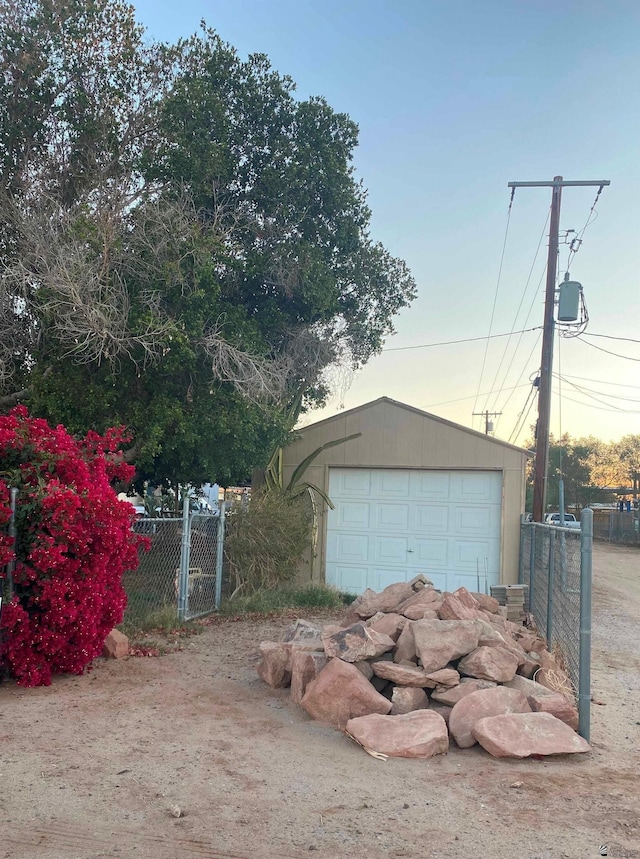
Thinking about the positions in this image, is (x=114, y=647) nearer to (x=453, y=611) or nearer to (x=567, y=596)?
(x=453, y=611)

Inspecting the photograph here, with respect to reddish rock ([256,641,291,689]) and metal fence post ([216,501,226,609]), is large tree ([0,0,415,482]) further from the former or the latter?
reddish rock ([256,641,291,689])

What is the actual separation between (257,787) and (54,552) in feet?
8.78

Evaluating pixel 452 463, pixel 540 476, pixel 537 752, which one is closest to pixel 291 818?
pixel 537 752

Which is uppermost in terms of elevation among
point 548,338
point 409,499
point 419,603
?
point 548,338

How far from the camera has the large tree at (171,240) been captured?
10273 millimetres

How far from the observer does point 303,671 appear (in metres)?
6.30

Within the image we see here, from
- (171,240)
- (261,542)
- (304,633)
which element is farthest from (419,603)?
(171,240)

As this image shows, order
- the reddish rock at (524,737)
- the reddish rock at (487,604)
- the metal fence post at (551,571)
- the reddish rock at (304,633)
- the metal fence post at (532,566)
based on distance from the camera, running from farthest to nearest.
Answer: the metal fence post at (532,566), the reddish rock at (487,604), the metal fence post at (551,571), the reddish rock at (304,633), the reddish rock at (524,737)

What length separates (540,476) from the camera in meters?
14.2

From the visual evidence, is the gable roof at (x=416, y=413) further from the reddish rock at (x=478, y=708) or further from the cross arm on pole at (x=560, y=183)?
the reddish rock at (x=478, y=708)

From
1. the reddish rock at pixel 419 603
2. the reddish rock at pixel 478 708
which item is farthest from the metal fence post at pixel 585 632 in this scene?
the reddish rock at pixel 419 603

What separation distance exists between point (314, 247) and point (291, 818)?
31.0 ft

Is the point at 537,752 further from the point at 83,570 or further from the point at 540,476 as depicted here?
the point at 540,476

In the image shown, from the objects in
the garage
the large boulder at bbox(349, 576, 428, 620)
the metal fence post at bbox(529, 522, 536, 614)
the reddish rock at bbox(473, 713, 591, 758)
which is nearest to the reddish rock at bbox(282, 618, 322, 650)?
the large boulder at bbox(349, 576, 428, 620)
